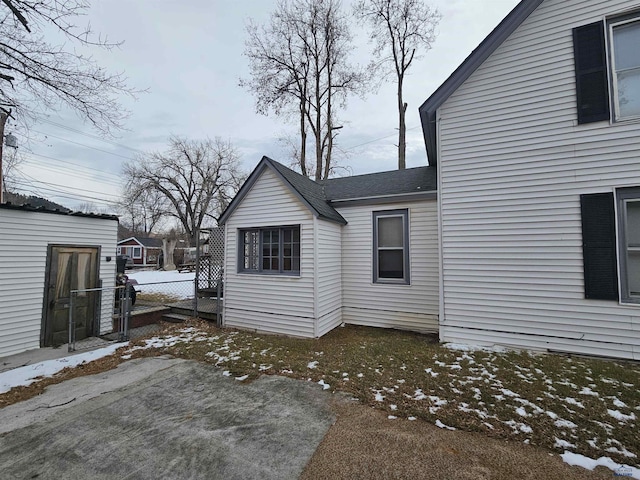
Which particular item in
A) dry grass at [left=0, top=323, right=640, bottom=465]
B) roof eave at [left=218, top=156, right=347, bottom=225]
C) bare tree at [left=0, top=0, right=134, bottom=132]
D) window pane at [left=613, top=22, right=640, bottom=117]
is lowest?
dry grass at [left=0, top=323, right=640, bottom=465]

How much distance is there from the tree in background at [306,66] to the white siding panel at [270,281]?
418 inches

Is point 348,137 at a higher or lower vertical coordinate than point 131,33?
higher

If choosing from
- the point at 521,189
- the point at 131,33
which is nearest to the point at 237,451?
the point at 521,189

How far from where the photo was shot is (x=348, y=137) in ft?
62.3

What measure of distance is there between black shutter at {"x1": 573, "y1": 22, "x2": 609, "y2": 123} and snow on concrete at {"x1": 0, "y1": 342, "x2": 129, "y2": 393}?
10095 mm

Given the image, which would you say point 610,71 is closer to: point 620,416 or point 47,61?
point 620,416

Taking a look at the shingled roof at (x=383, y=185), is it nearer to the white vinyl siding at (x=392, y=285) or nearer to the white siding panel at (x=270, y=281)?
the white vinyl siding at (x=392, y=285)

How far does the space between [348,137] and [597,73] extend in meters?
15.2

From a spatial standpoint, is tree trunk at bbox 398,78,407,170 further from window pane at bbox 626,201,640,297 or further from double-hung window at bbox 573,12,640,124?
window pane at bbox 626,201,640,297

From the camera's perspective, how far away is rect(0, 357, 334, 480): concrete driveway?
2453 mm

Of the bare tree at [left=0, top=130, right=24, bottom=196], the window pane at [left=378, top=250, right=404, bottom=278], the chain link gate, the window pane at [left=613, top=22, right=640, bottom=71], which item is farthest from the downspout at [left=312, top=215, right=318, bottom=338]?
the bare tree at [left=0, top=130, right=24, bottom=196]

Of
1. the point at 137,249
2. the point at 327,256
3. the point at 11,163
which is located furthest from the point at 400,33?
the point at 137,249

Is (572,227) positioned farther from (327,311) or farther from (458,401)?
(327,311)

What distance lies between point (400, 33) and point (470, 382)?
1881 centimetres
